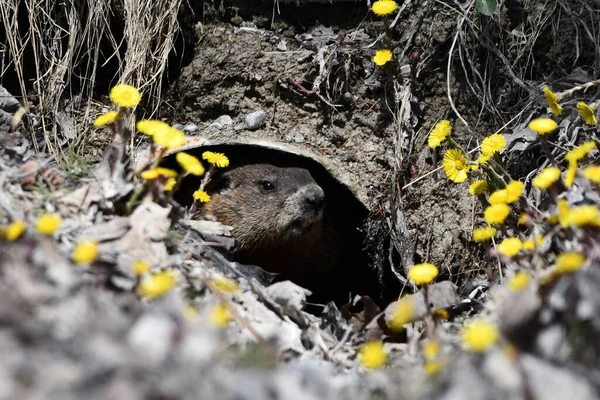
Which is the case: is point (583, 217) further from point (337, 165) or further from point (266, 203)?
point (266, 203)

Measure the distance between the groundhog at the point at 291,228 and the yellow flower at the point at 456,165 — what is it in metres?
1.61

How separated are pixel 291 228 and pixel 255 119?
0.92m

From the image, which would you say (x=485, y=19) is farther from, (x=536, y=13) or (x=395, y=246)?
(x=395, y=246)

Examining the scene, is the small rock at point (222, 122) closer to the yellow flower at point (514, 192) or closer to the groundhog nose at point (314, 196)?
the groundhog nose at point (314, 196)

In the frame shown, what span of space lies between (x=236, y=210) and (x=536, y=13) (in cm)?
279

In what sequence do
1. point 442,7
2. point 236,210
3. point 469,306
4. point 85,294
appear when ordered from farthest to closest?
point 236,210, point 442,7, point 469,306, point 85,294

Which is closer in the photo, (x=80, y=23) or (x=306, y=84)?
(x=80, y=23)

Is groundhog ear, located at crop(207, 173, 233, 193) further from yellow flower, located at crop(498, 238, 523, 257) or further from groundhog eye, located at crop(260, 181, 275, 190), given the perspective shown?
yellow flower, located at crop(498, 238, 523, 257)

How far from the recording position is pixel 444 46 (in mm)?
5148

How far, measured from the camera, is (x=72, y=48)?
5117mm

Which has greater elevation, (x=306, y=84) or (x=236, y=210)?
(x=306, y=84)

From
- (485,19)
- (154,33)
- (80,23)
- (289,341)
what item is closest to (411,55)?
(485,19)

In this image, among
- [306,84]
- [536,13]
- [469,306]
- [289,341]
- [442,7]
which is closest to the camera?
[289,341]

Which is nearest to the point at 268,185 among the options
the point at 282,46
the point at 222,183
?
the point at 222,183
